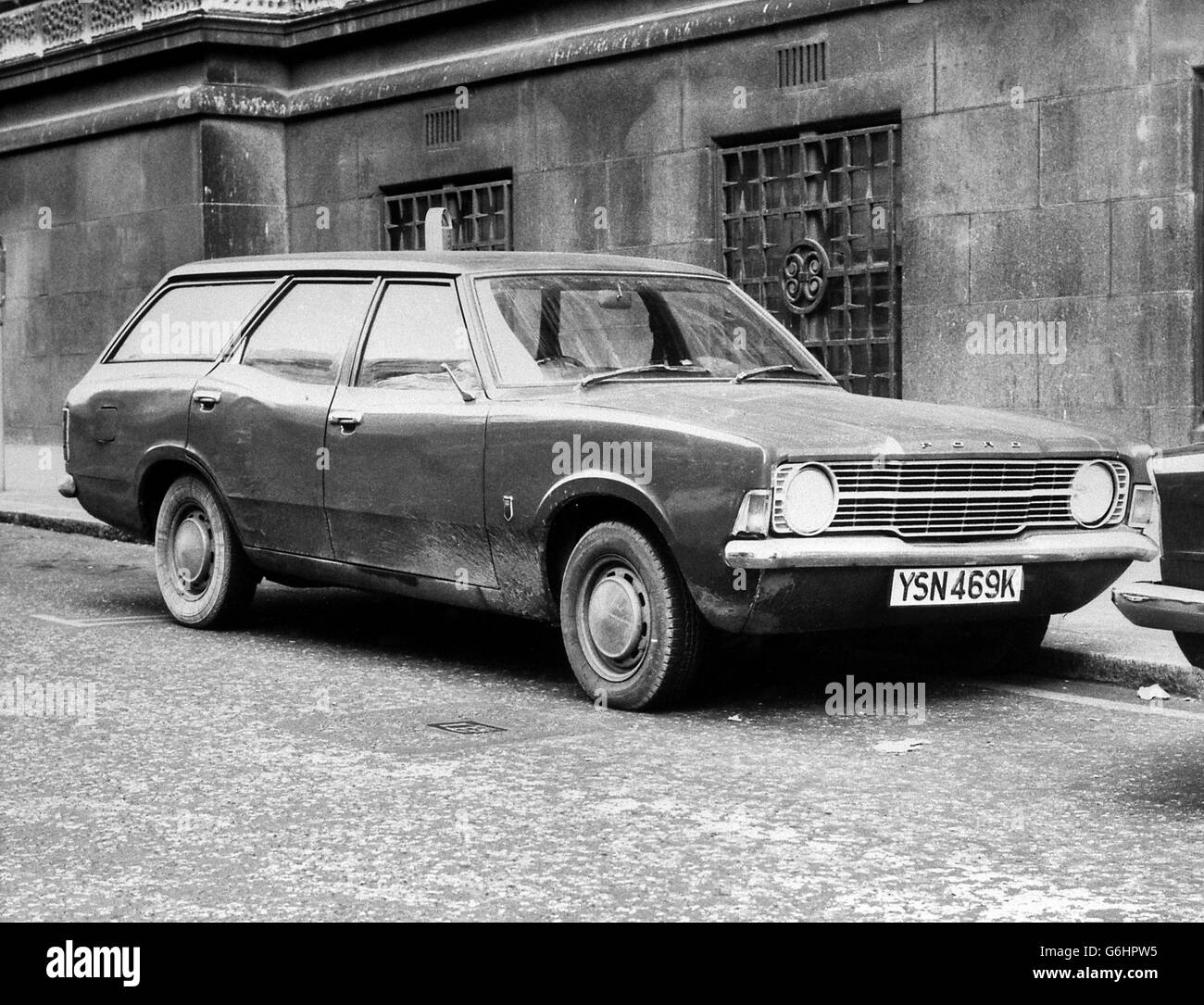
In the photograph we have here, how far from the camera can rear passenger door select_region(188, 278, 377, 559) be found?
8.53m

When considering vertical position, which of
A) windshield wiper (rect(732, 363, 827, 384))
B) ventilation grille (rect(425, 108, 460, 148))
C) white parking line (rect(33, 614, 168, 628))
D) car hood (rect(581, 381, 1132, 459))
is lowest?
white parking line (rect(33, 614, 168, 628))

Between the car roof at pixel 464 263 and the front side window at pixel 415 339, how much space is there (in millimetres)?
93

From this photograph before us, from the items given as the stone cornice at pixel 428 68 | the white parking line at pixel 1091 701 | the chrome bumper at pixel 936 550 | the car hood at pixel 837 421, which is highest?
the stone cornice at pixel 428 68

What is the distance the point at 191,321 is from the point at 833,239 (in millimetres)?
7070

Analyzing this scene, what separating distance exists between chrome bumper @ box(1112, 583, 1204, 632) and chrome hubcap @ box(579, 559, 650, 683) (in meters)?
1.95

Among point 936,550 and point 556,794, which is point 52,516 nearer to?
point 936,550

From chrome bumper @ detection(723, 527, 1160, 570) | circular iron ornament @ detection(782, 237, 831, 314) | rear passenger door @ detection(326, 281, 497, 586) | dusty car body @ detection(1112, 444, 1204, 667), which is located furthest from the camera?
circular iron ornament @ detection(782, 237, 831, 314)

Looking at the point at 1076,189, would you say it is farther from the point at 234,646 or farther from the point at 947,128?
the point at 234,646

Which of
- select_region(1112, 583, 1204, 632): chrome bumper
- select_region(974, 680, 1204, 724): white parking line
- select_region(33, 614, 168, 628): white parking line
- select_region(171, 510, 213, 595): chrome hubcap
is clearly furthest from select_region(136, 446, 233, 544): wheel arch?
select_region(1112, 583, 1204, 632): chrome bumper

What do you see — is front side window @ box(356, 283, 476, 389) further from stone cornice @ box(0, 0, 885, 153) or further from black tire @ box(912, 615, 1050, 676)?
stone cornice @ box(0, 0, 885, 153)

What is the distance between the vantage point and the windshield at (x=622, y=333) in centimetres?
784

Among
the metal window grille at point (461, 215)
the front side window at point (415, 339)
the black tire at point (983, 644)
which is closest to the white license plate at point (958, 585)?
the black tire at point (983, 644)

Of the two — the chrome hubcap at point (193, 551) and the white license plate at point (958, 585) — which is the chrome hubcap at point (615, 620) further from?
the chrome hubcap at point (193, 551)

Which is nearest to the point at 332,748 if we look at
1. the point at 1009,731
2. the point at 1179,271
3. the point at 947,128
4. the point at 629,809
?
the point at 629,809
